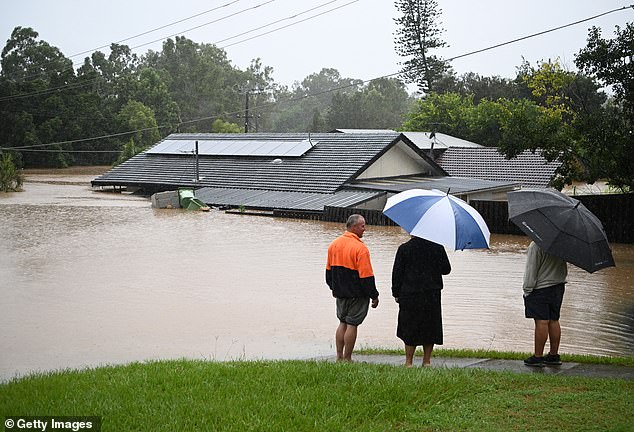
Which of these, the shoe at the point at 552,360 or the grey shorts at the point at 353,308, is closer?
the grey shorts at the point at 353,308

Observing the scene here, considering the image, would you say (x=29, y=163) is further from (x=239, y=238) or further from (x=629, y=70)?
(x=629, y=70)

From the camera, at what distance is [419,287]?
26.9 ft

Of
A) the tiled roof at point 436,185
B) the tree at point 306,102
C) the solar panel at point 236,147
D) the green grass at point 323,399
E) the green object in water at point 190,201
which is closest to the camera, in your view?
the green grass at point 323,399

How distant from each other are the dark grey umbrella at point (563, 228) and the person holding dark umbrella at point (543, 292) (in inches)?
9.3

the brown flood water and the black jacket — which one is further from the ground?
the black jacket

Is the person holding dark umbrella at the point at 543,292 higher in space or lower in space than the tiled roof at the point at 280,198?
higher

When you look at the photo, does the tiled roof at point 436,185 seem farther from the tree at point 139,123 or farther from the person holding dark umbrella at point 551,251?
the tree at point 139,123

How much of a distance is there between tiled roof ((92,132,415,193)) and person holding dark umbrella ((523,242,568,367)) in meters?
24.7

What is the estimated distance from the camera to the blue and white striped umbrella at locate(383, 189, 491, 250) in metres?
8.09

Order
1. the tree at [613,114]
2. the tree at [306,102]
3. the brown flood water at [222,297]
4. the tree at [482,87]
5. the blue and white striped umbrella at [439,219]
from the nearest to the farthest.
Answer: the blue and white striped umbrella at [439,219]
the brown flood water at [222,297]
the tree at [613,114]
the tree at [482,87]
the tree at [306,102]

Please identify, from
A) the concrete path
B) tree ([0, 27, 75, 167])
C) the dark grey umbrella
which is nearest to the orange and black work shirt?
the concrete path

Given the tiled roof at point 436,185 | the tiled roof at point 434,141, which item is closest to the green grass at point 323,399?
the tiled roof at point 436,185

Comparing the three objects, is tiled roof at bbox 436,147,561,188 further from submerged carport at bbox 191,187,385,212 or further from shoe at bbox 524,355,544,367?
shoe at bbox 524,355,544,367

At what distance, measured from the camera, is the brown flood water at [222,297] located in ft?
38.1
